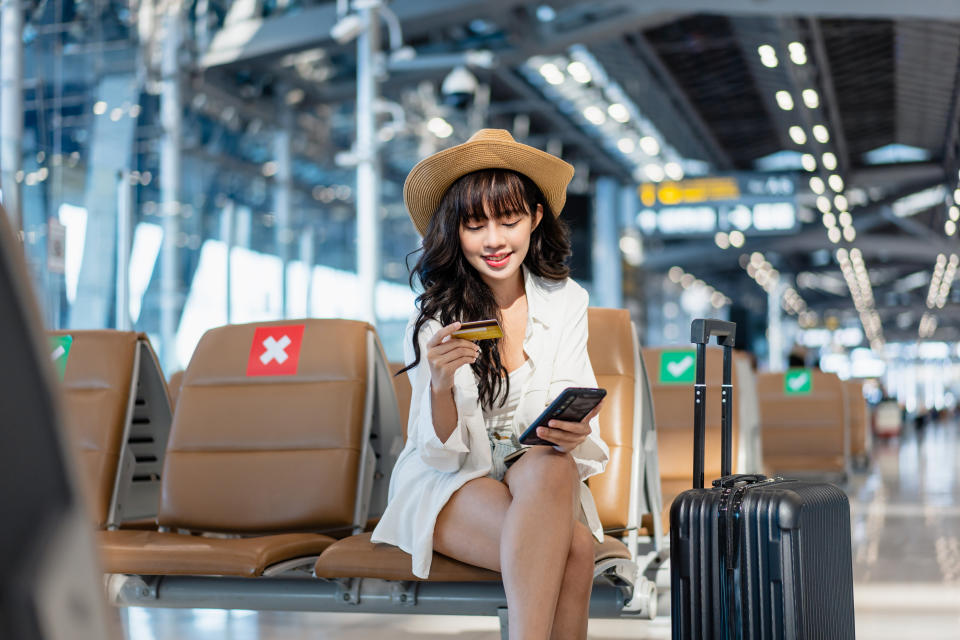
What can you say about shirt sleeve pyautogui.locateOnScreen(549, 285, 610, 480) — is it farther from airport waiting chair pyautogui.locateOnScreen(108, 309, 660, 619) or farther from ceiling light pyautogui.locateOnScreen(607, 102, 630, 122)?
ceiling light pyautogui.locateOnScreen(607, 102, 630, 122)

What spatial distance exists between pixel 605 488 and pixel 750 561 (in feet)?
2.11

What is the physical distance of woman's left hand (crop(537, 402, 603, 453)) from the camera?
6.88 ft

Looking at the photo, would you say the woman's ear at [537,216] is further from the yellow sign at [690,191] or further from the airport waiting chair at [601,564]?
the yellow sign at [690,191]

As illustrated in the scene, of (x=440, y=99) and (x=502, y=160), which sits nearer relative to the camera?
(x=502, y=160)

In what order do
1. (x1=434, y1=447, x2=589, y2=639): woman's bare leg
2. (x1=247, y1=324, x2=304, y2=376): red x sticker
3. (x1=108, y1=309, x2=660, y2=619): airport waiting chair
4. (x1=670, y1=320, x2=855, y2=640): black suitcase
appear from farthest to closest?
(x1=247, y1=324, x2=304, y2=376): red x sticker
(x1=108, y1=309, x2=660, y2=619): airport waiting chair
(x1=670, y1=320, x2=855, y2=640): black suitcase
(x1=434, y1=447, x2=589, y2=639): woman's bare leg

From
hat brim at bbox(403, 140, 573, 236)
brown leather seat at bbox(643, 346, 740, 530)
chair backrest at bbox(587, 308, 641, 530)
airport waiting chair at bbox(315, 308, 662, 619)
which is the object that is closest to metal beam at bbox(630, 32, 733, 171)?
brown leather seat at bbox(643, 346, 740, 530)

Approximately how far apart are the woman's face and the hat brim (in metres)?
0.12

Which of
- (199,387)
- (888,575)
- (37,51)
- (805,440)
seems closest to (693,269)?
(805,440)

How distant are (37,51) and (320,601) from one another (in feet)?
25.0

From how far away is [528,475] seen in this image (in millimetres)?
2119

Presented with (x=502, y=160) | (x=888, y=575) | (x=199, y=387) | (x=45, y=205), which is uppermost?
(x=45, y=205)

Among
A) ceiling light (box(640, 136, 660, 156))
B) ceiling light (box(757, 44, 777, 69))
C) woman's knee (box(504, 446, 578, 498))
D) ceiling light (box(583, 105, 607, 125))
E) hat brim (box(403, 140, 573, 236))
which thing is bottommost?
woman's knee (box(504, 446, 578, 498))

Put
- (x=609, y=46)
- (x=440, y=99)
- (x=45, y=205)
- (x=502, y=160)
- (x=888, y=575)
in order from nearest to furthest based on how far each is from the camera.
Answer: (x=502, y=160)
(x=888, y=575)
(x=45, y=205)
(x=609, y=46)
(x=440, y=99)

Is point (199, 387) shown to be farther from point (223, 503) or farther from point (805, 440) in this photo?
point (805, 440)
